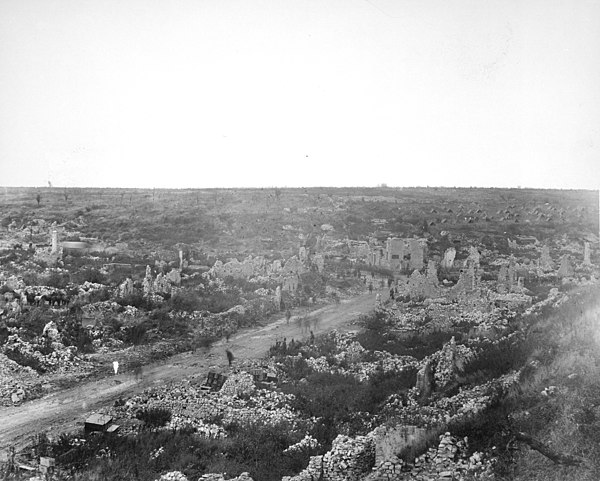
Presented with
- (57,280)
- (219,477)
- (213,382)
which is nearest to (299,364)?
(213,382)


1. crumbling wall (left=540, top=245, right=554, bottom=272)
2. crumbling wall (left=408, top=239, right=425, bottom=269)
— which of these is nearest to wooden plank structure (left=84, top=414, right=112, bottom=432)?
crumbling wall (left=408, top=239, right=425, bottom=269)

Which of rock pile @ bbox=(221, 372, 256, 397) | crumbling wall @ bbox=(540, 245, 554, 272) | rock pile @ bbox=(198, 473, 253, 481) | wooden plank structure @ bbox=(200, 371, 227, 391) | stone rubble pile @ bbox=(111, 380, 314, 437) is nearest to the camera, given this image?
rock pile @ bbox=(198, 473, 253, 481)

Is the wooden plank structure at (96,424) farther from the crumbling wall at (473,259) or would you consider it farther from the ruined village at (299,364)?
the crumbling wall at (473,259)

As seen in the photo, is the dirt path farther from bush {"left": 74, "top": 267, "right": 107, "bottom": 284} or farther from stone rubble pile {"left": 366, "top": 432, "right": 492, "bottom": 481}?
bush {"left": 74, "top": 267, "right": 107, "bottom": 284}

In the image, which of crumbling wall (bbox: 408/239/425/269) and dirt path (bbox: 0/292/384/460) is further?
crumbling wall (bbox: 408/239/425/269)

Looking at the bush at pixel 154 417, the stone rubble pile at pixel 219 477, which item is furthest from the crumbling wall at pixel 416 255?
the stone rubble pile at pixel 219 477
